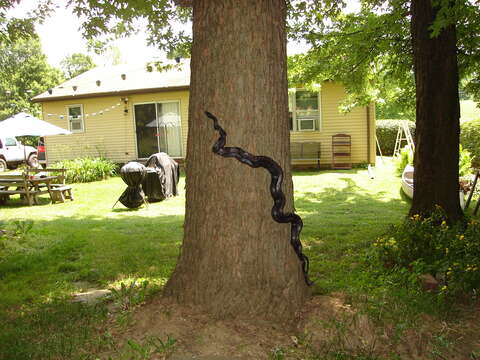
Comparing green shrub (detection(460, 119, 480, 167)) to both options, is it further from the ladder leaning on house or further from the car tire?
the car tire

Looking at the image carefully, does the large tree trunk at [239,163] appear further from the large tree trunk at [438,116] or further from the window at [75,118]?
the window at [75,118]

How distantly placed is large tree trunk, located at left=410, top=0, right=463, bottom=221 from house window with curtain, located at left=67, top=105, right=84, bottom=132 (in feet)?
52.7

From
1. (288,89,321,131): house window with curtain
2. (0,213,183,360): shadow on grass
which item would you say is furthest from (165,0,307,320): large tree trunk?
(288,89,321,131): house window with curtain

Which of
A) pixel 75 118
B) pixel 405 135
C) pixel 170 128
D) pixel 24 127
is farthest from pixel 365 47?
pixel 75 118

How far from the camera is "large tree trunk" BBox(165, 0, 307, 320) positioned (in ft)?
10.4

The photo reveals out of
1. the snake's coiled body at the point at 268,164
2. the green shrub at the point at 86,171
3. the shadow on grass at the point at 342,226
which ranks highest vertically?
the snake's coiled body at the point at 268,164

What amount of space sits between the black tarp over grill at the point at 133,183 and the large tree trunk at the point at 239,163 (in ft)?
20.9

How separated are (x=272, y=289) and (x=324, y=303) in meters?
0.51

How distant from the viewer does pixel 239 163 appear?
10.5 feet

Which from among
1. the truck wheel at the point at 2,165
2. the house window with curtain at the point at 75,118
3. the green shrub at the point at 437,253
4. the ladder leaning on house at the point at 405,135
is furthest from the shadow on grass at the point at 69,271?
the truck wheel at the point at 2,165

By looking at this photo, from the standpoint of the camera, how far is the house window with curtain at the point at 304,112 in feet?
53.7

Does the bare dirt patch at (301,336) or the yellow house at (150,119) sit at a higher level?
the yellow house at (150,119)

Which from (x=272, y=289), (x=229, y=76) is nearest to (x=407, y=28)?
(x=229, y=76)

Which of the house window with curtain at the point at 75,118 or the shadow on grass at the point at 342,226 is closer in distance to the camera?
the shadow on grass at the point at 342,226
